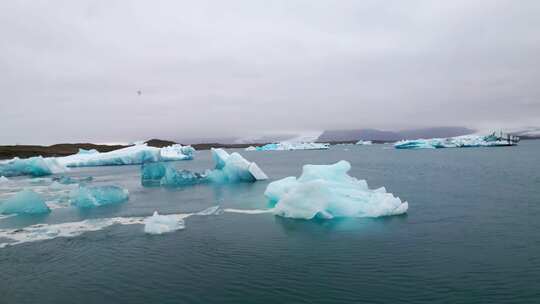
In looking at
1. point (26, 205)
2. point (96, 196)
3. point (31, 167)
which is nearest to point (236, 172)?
point (96, 196)

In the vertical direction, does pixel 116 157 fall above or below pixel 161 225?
above

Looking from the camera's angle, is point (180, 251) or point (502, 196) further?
point (502, 196)

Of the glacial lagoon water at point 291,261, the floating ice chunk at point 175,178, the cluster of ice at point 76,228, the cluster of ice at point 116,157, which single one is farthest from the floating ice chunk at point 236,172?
the cluster of ice at point 116,157

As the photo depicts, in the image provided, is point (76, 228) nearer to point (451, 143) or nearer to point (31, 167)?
point (31, 167)

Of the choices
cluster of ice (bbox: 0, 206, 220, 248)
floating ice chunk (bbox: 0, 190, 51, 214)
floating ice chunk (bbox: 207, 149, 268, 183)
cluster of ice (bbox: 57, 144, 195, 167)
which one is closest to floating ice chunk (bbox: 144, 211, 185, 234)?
cluster of ice (bbox: 0, 206, 220, 248)

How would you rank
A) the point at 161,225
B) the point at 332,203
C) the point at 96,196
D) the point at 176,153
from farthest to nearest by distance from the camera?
the point at 176,153
the point at 96,196
the point at 332,203
the point at 161,225

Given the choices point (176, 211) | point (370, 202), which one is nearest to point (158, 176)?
point (176, 211)

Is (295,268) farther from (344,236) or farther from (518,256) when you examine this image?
(518,256)
